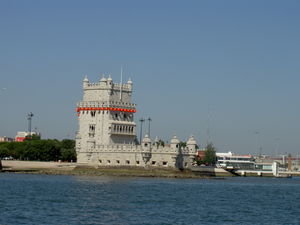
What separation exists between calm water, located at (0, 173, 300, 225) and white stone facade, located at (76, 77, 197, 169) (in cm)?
2727

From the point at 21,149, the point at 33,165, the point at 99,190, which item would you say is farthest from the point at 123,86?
the point at 99,190

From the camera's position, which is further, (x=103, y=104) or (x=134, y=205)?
(x=103, y=104)

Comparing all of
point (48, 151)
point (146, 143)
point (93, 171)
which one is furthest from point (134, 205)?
point (48, 151)

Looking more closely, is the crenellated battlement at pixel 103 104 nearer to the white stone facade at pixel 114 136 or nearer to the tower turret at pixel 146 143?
the white stone facade at pixel 114 136

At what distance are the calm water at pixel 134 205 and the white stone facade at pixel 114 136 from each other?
2727 cm

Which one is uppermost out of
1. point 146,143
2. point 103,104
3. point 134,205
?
point 103,104

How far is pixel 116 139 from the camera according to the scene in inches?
5561

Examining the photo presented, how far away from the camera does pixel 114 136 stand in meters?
141

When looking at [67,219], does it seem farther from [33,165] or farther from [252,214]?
[33,165]

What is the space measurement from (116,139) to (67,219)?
265 feet

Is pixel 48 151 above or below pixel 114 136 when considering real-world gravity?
below

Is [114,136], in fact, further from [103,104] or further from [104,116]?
[103,104]

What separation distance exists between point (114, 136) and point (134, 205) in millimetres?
67057

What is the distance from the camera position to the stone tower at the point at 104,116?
140m
